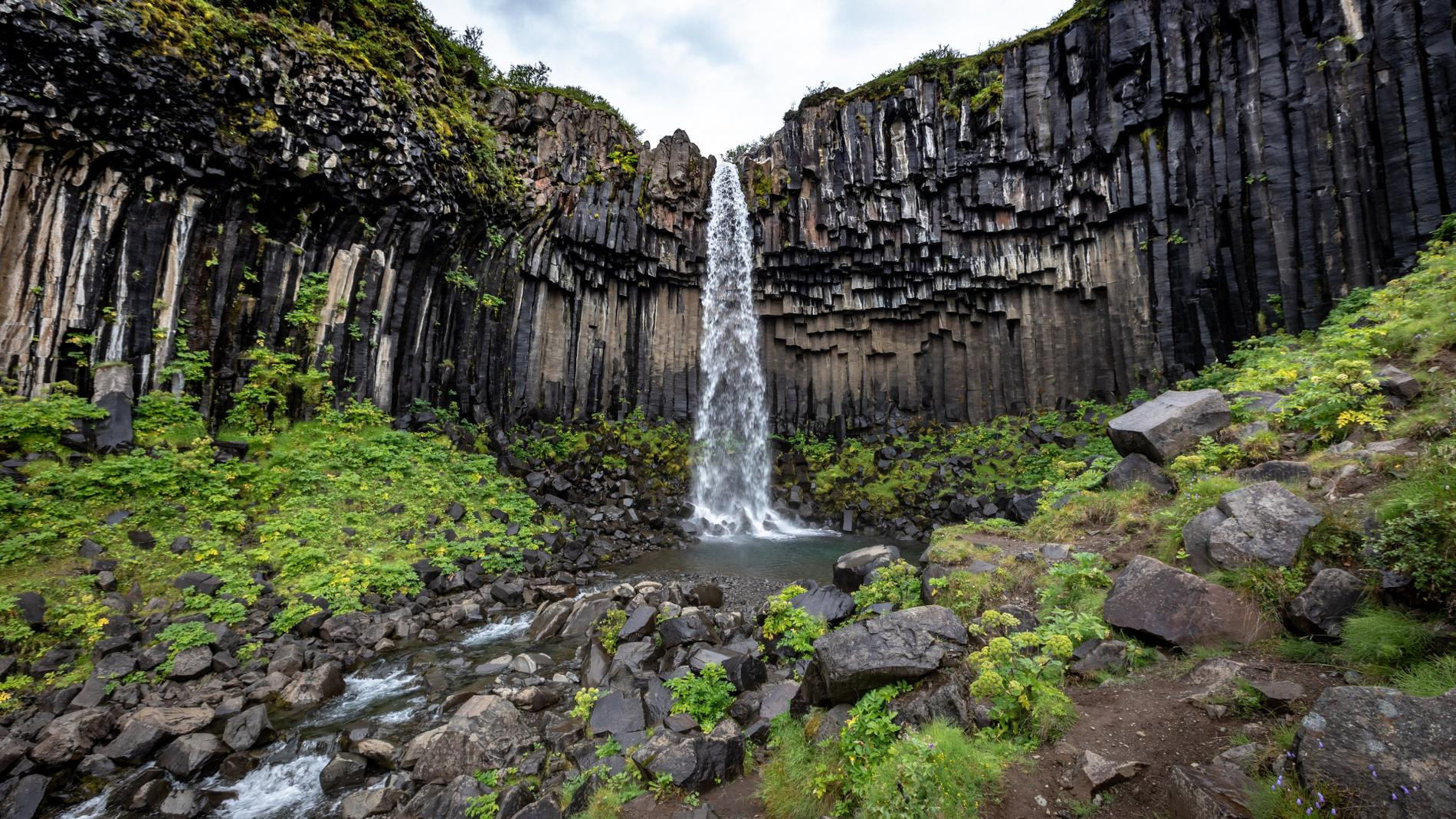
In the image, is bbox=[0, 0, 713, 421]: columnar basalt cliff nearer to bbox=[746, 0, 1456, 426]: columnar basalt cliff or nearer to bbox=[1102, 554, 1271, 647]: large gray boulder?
bbox=[746, 0, 1456, 426]: columnar basalt cliff

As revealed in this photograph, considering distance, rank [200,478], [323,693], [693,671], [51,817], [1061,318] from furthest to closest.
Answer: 1. [1061,318]
2. [200,478]
3. [323,693]
4. [693,671]
5. [51,817]

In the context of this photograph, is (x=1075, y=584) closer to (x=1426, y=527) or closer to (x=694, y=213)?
(x=1426, y=527)

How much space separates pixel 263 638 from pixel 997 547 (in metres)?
9.75

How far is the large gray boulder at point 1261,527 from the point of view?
3910 millimetres

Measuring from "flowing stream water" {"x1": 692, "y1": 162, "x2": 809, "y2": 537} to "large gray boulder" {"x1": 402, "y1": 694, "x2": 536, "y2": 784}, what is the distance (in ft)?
49.2

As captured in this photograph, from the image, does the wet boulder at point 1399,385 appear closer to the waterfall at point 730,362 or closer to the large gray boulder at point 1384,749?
the large gray boulder at point 1384,749

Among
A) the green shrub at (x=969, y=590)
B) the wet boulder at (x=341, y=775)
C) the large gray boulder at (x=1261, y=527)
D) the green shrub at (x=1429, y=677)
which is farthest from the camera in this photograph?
the green shrub at (x=969, y=590)

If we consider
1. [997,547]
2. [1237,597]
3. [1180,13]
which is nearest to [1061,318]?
[1180,13]

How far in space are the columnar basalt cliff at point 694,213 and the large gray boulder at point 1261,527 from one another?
43.8ft

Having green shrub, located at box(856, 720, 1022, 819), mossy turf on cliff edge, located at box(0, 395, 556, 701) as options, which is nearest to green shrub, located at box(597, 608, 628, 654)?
mossy turf on cliff edge, located at box(0, 395, 556, 701)

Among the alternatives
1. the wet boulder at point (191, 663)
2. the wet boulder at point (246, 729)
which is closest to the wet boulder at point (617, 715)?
the wet boulder at point (246, 729)

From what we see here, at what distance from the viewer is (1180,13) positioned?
16.1 meters

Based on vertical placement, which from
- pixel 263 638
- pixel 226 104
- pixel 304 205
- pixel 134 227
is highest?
pixel 226 104

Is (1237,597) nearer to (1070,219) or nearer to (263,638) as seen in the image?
(263,638)
